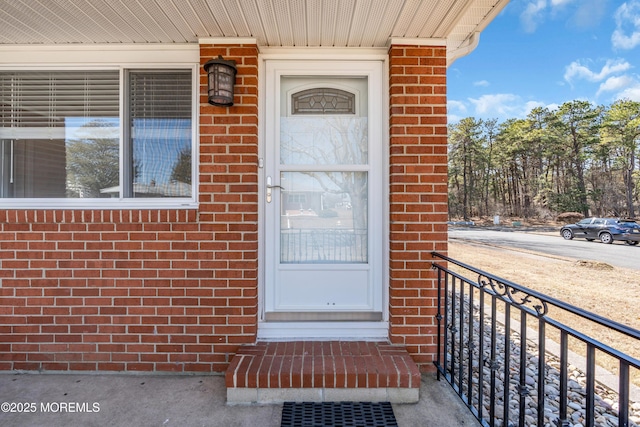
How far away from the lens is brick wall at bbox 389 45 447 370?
2223 millimetres

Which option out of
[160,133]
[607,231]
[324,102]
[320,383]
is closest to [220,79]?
[160,133]

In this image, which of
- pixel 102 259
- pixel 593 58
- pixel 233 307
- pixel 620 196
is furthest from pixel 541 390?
pixel 593 58

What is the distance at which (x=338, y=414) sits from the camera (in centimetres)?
179

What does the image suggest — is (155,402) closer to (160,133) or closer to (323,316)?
(323,316)

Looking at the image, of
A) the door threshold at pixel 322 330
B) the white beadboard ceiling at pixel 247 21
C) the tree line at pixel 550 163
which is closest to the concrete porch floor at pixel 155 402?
the door threshold at pixel 322 330

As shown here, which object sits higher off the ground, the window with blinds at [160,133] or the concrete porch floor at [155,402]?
the window with blinds at [160,133]

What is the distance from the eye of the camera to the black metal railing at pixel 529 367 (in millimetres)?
1041

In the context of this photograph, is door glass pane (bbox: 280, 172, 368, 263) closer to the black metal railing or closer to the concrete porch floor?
the black metal railing

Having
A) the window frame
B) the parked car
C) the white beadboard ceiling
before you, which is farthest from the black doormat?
the parked car

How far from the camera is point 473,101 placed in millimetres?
41125

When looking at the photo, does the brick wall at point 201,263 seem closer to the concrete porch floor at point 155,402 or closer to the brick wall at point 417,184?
the brick wall at point 417,184

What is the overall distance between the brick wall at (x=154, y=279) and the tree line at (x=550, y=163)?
33.1m

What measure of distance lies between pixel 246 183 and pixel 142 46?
1212 mm

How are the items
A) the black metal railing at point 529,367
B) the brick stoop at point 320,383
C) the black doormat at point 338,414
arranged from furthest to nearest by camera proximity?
the brick stoop at point 320,383 → the black doormat at point 338,414 → the black metal railing at point 529,367
